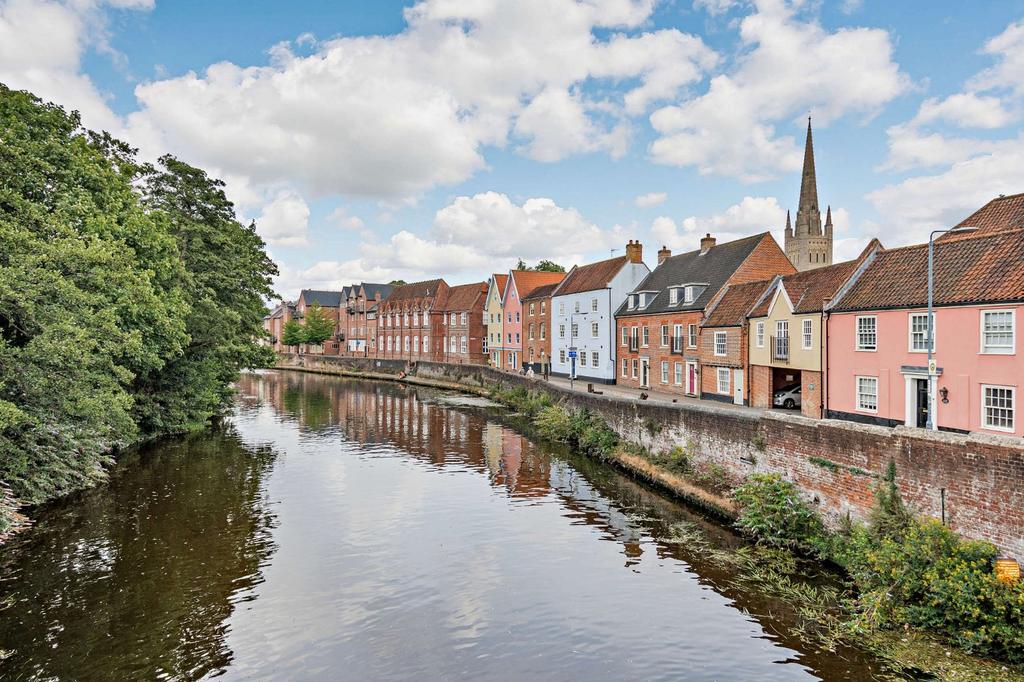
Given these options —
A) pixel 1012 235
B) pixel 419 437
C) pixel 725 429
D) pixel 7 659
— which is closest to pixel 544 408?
pixel 419 437

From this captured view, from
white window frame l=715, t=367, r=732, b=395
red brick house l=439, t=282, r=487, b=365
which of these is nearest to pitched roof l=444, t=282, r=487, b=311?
red brick house l=439, t=282, r=487, b=365

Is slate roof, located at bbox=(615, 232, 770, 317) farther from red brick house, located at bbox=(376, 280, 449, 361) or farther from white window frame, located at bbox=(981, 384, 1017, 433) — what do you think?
red brick house, located at bbox=(376, 280, 449, 361)

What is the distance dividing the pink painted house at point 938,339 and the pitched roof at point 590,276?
24.8 meters

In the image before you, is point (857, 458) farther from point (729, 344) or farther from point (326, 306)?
point (326, 306)

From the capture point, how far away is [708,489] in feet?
69.4

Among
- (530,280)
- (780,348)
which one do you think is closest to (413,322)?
(530,280)

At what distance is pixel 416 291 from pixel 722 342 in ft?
213

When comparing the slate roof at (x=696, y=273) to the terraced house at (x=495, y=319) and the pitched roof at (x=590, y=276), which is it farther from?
the terraced house at (x=495, y=319)

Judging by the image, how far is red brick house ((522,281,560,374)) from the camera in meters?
58.6

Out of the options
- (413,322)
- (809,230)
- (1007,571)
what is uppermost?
(809,230)

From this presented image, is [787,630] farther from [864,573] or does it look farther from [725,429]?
[725,429]

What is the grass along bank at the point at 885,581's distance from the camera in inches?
420

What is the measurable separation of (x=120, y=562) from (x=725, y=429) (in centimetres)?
Result: 1863

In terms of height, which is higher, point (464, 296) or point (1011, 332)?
point (464, 296)
